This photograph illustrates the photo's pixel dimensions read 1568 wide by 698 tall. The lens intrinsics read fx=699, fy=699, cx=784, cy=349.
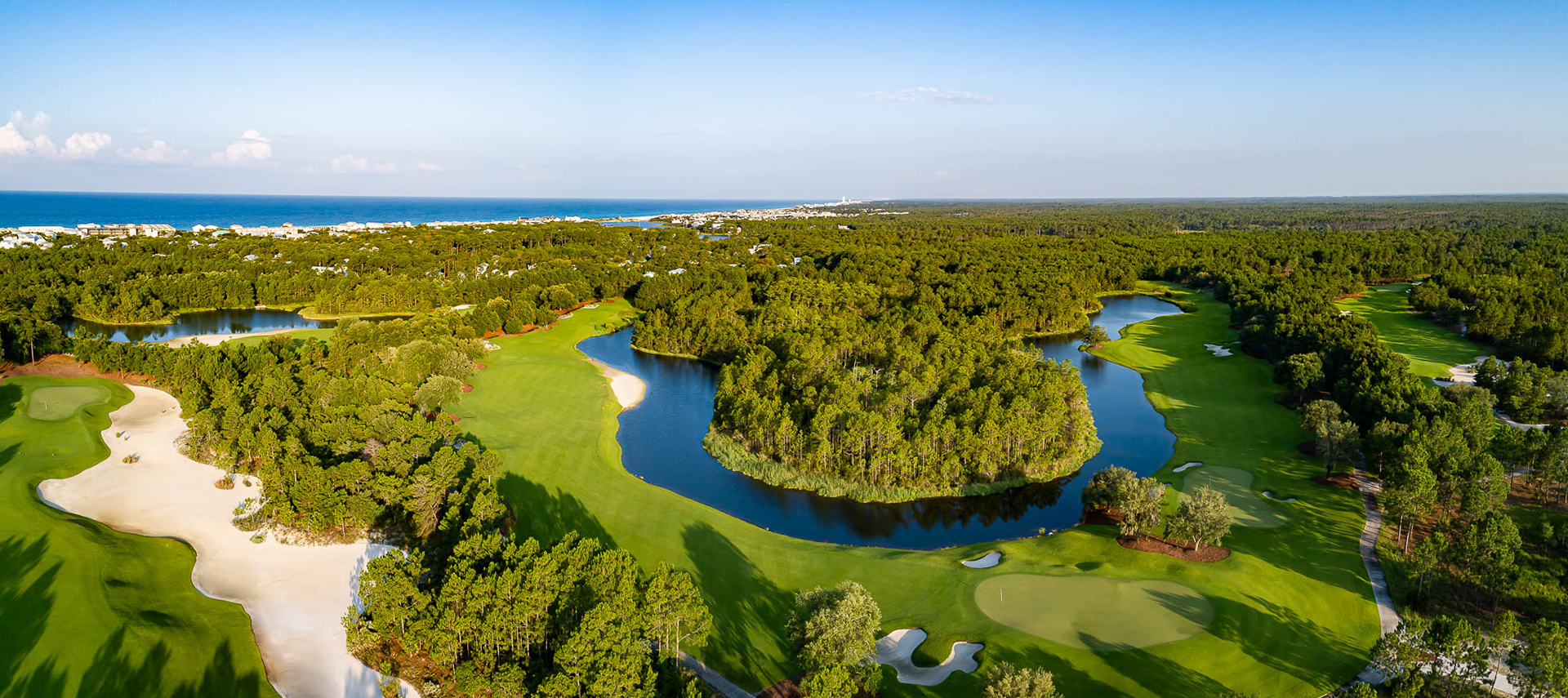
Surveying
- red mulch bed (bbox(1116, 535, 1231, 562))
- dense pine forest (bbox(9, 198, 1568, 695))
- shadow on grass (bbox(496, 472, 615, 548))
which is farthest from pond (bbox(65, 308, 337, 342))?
red mulch bed (bbox(1116, 535, 1231, 562))

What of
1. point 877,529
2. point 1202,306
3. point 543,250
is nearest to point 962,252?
point 1202,306

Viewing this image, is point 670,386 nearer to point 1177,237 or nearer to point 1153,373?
point 1153,373

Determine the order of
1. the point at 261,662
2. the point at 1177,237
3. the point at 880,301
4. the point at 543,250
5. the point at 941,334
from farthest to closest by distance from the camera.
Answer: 1. the point at 1177,237
2. the point at 543,250
3. the point at 880,301
4. the point at 941,334
5. the point at 261,662

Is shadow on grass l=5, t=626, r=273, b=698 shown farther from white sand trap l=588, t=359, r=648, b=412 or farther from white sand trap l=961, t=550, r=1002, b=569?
white sand trap l=588, t=359, r=648, b=412

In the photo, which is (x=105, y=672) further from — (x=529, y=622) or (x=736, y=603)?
(x=736, y=603)

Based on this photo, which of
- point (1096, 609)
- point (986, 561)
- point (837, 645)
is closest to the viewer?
point (837, 645)

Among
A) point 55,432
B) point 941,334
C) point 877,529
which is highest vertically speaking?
point 941,334

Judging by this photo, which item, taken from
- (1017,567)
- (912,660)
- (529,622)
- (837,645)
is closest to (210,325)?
(529,622)

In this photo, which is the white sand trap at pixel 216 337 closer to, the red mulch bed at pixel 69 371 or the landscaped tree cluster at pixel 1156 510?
the red mulch bed at pixel 69 371
